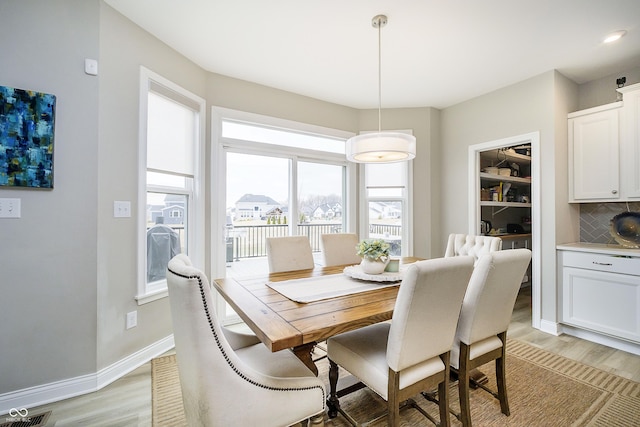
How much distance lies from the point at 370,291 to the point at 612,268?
2440 millimetres

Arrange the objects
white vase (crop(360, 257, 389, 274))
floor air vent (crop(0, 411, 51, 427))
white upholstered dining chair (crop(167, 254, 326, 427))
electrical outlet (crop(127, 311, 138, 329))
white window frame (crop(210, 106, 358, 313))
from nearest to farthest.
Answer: white upholstered dining chair (crop(167, 254, 326, 427))
floor air vent (crop(0, 411, 51, 427))
white vase (crop(360, 257, 389, 274))
electrical outlet (crop(127, 311, 138, 329))
white window frame (crop(210, 106, 358, 313))

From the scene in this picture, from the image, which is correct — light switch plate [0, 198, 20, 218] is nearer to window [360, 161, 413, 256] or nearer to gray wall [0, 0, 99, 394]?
gray wall [0, 0, 99, 394]

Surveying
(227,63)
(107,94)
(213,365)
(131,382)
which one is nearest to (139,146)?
(107,94)

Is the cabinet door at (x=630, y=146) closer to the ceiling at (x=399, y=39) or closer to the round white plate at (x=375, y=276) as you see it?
the ceiling at (x=399, y=39)

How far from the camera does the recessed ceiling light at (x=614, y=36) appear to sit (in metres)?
2.31

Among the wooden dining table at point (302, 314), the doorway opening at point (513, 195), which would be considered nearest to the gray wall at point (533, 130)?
the doorway opening at point (513, 195)

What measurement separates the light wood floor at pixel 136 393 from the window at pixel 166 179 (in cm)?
61

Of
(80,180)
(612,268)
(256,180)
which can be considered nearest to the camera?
(80,180)

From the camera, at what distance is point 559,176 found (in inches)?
116

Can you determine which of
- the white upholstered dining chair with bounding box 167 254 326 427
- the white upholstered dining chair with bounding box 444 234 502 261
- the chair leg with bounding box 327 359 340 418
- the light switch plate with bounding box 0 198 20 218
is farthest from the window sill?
the white upholstered dining chair with bounding box 444 234 502 261

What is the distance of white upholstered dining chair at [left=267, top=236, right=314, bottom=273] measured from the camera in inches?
95.9

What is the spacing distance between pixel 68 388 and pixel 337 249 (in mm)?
2178

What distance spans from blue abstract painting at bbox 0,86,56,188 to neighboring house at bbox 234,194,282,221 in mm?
1653

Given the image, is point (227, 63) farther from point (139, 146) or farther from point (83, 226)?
point (83, 226)
